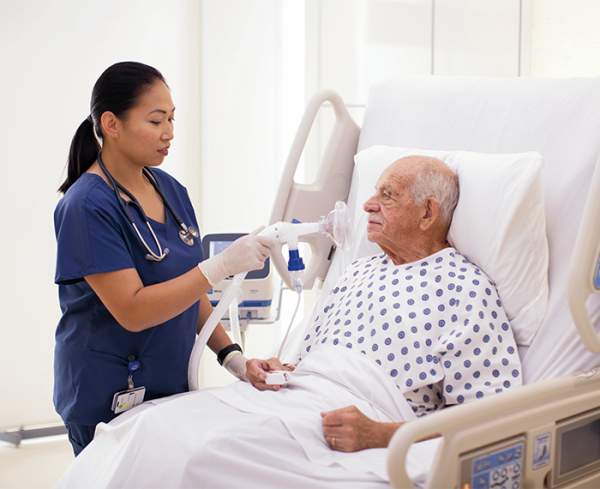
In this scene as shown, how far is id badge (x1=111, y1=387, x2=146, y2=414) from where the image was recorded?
1.40m

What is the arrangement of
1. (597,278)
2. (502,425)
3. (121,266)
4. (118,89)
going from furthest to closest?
1. (118,89)
2. (121,266)
3. (597,278)
4. (502,425)

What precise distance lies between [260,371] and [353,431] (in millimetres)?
357

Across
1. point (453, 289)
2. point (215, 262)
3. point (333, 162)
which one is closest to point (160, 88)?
point (215, 262)

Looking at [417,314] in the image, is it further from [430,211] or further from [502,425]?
[502,425]

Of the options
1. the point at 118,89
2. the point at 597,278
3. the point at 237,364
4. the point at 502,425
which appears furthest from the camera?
the point at 237,364

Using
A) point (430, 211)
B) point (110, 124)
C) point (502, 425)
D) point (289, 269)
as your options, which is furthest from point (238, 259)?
point (502, 425)

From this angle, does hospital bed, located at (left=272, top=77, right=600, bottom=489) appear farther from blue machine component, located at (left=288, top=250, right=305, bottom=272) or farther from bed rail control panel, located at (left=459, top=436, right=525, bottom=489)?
blue machine component, located at (left=288, top=250, right=305, bottom=272)

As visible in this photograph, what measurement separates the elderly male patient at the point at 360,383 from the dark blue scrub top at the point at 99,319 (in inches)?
3.8

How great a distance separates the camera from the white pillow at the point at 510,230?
1463 mm

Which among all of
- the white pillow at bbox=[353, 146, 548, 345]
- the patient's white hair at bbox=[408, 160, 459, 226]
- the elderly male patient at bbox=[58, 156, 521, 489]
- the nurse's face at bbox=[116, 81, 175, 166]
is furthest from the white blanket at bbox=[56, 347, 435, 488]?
the nurse's face at bbox=[116, 81, 175, 166]

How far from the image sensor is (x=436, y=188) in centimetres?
164

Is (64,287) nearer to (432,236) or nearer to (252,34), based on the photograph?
(432,236)

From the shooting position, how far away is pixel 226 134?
3348 mm

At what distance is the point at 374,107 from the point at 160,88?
0.93 metres
